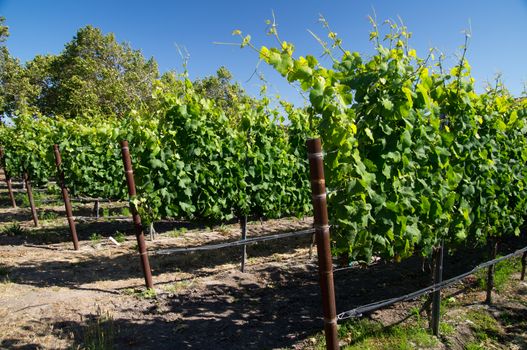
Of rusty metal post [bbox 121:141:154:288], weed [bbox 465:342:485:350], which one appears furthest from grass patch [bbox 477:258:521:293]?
rusty metal post [bbox 121:141:154:288]

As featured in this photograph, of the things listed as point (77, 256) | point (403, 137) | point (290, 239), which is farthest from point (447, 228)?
point (77, 256)

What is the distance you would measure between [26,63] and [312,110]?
3670cm

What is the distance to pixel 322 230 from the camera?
239cm

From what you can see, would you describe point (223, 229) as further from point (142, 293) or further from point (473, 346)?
point (473, 346)

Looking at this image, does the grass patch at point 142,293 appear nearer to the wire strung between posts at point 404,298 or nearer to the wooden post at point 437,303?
the wire strung between posts at point 404,298

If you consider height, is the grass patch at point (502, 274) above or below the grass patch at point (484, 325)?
above

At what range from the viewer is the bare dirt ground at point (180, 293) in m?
4.07

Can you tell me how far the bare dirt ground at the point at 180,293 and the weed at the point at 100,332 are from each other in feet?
0.08

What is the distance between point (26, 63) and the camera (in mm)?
30969

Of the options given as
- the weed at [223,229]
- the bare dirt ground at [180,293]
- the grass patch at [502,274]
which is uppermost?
the weed at [223,229]

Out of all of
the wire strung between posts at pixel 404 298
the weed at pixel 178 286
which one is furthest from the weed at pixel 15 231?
the wire strung between posts at pixel 404 298

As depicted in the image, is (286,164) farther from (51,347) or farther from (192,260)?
(51,347)

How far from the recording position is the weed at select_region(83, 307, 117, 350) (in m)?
3.74

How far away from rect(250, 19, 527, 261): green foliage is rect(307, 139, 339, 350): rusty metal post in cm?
41
